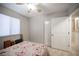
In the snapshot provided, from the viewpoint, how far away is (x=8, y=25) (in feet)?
4.63

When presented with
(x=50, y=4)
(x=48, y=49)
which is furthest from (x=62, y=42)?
(x=50, y=4)

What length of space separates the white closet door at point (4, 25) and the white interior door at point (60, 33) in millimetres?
838

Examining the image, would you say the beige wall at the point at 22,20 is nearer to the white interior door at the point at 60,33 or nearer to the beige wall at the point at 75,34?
the white interior door at the point at 60,33

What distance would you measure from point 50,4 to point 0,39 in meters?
1.06

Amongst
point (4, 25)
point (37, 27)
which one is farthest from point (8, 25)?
point (37, 27)

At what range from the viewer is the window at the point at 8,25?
1364mm

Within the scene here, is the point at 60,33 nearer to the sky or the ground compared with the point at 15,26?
nearer to the ground

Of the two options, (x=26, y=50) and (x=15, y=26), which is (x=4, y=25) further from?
(x=26, y=50)

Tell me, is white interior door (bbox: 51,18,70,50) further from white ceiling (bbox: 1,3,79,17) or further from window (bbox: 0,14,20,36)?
window (bbox: 0,14,20,36)

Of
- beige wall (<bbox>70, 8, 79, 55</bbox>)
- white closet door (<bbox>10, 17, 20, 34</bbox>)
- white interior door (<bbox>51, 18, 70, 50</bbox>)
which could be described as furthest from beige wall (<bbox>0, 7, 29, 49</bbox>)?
beige wall (<bbox>70, 8, 79, 55</bbox>)

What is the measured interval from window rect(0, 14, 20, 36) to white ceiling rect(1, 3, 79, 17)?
0.62 ft

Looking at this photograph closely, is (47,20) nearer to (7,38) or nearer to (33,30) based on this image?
(33,30)

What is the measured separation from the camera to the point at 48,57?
131cm

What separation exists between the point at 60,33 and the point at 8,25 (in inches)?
39.2
